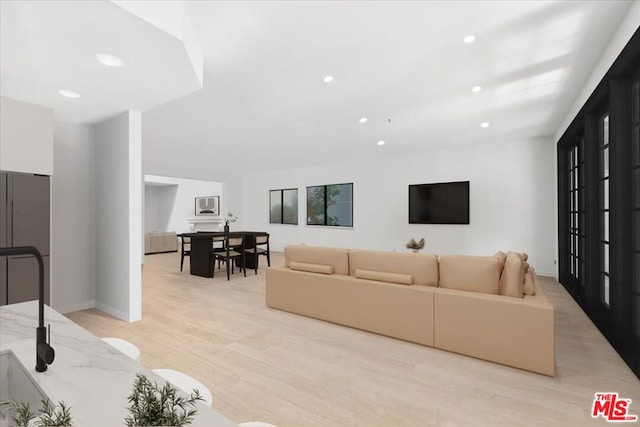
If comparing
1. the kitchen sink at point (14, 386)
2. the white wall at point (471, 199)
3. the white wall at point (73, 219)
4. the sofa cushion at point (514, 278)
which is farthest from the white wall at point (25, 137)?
the white wall at point (471, 199)

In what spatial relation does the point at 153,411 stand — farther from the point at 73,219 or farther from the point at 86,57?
the point at 73,219

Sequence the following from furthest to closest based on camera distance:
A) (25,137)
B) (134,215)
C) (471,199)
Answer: (471,199), (134,215), (25,137)

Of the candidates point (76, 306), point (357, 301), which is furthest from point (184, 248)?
point (357, 301)

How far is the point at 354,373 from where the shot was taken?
2.34m

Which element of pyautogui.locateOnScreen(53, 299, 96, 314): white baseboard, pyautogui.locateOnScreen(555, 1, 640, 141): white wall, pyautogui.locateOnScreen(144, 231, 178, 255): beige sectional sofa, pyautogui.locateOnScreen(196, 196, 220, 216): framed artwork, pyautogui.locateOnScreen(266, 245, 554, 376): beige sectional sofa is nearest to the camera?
pyautogui.locateOnScreen(555, 1, 640, 141): white wall

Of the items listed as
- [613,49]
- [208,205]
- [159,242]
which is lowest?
[159,242]

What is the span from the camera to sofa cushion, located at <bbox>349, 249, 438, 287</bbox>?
292cm

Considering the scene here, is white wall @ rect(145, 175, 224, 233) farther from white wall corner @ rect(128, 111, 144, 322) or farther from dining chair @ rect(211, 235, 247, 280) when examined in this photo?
white wall corner @ rect(128, 111, 144, 322)

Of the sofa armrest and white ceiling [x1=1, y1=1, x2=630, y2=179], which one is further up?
white ceiling [x1=1, y1=1, x2=630, y2=179]

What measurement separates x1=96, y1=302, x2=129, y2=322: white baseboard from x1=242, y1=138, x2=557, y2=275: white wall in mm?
5771

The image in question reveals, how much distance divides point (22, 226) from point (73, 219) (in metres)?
0.81

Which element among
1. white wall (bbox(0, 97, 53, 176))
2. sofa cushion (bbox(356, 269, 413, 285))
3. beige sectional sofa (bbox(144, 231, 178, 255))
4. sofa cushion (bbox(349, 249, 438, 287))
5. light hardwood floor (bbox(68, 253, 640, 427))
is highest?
white wall (bbox(0, 97, 53, 176))

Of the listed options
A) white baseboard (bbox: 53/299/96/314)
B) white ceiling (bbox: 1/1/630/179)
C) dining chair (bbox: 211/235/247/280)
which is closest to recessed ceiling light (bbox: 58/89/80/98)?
white ceiling (bbox: 1/1/630/179)

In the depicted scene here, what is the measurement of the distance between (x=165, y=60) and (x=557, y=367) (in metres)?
4.01
